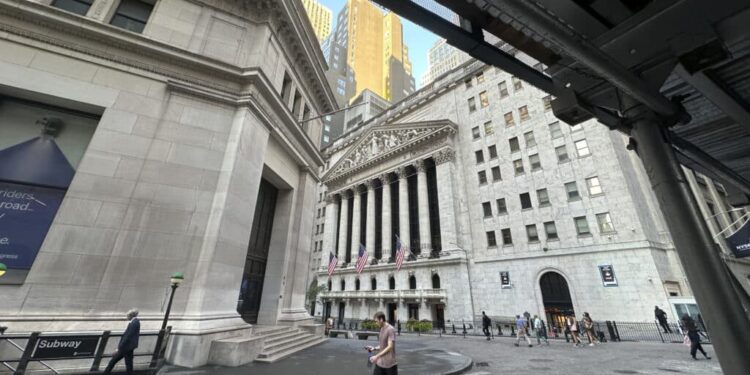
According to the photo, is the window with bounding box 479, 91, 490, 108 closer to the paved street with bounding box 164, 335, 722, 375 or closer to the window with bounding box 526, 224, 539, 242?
the window with bounding box 526, 224, 539, 242

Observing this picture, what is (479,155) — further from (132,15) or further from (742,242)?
(132,15)

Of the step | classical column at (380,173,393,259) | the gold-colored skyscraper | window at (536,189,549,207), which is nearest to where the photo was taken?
the step

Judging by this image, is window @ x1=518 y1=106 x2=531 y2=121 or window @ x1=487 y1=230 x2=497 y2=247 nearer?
window @ x1=487 y1=230 x2=497 y2=247

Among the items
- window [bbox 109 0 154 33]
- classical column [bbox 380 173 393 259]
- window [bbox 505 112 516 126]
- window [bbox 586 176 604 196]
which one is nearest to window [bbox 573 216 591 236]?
window [bbox 586 176 604 196]

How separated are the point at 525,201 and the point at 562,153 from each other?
6154mm

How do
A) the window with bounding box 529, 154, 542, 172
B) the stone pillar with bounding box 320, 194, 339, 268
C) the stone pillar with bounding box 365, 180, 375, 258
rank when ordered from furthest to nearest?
the stone pillar with bounding box 320, 194, 339, 268
the stone pillar with bounding box 365, 180, 375, 258
the window with bounding box 529, 154, 542, 172

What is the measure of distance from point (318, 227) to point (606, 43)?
57982mm

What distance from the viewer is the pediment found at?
135ft

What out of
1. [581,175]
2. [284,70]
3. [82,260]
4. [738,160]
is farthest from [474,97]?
[82,260]

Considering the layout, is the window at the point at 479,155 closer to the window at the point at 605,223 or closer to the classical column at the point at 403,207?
the classical column at the point at 403,207

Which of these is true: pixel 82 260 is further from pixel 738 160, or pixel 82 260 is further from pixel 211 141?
pixel 738 160

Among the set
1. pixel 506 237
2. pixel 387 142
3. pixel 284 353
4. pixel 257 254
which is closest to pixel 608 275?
pixel 506 237

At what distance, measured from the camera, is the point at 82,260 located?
8812 mm

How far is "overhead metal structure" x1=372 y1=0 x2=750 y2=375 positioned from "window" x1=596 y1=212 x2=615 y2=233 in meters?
25.6
